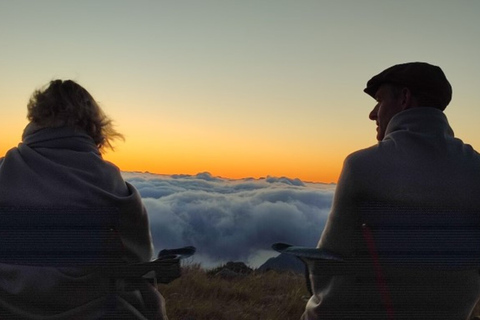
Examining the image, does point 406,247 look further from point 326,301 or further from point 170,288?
point 170,288

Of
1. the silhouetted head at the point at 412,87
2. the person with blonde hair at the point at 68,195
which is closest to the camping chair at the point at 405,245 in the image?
the silhouetted head at the point at 412,87

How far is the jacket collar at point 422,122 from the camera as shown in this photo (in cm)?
249

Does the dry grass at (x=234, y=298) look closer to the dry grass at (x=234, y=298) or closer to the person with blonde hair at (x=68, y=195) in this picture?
the dry grass at (x=234, y=298)

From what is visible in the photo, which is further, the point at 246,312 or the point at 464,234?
the point at 246,312

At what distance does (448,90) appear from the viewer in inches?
102

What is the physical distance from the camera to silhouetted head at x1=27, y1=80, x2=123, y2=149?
2.83 meters

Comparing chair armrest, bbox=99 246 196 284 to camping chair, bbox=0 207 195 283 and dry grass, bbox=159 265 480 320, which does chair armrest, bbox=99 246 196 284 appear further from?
dry grass, bbox=159 265 480 320

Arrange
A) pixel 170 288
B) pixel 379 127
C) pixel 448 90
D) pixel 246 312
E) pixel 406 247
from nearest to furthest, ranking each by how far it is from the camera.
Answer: pixel 406 247
pixel 448 90
pixel 379 127
pixel 246 312
pixel 170 288

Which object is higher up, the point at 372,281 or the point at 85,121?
the point at 85,121

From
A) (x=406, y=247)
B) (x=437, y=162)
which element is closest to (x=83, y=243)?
(x=406, y=247)

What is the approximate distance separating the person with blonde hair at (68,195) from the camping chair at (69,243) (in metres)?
0.03

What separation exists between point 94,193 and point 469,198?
1523mm

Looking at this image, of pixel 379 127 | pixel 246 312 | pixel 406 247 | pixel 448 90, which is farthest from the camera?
pixel 246 312

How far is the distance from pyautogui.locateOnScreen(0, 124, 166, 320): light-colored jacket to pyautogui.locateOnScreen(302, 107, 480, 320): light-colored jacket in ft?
2.90
